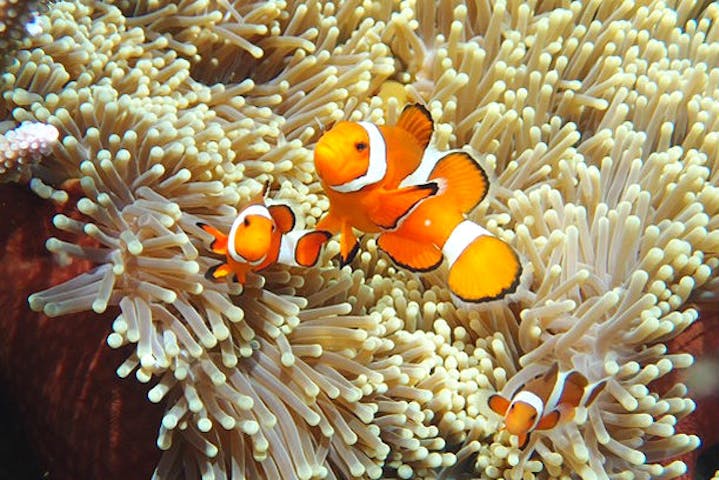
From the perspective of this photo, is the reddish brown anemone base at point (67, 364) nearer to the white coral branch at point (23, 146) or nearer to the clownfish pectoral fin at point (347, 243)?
the white coral branch at point (23, 146)

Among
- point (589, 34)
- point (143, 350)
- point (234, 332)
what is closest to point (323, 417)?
point (234, 332)

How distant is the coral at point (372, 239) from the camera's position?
1311mm

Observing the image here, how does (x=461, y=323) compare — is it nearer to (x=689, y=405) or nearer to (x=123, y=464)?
(x=689, y=405)

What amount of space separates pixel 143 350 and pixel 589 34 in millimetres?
1316

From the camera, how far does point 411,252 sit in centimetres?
131

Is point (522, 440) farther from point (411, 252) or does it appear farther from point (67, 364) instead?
point (67, 364)

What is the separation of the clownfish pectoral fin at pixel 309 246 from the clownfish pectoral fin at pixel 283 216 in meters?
0.03

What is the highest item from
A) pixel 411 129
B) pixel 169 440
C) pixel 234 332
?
pixel 411 129

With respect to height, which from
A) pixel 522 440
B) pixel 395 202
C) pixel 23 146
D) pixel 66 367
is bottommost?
pixel 66 367

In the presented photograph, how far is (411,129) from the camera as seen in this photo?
1.30m

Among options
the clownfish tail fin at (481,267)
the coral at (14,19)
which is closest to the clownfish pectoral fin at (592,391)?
the clownfish tail fin at (481,267)

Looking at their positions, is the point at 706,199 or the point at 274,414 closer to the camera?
the point at 274,414

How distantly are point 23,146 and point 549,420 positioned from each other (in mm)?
1060

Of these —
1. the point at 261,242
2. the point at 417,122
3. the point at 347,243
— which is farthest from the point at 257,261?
the point at 417,122
